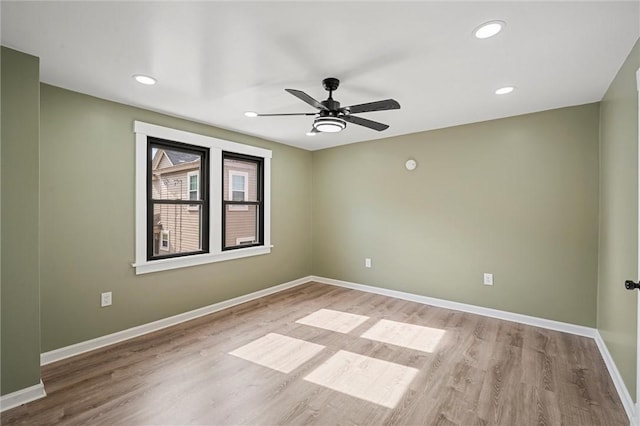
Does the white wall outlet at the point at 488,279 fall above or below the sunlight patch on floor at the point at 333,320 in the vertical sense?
above

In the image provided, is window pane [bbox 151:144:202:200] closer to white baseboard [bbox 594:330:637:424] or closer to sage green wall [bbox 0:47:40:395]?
sage green wall [bbox 0:47:40:395]

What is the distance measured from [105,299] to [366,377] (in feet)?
8.44

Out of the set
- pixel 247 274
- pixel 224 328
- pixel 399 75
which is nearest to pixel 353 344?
pixel 224 328

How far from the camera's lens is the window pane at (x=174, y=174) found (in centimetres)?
343

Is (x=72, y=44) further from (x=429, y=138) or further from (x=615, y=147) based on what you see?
(x=615, y=147)

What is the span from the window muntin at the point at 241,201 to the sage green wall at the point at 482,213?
4.32 feet

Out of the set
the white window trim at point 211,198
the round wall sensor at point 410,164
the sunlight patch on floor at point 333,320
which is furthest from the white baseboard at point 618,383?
the white window trim at point 211,198

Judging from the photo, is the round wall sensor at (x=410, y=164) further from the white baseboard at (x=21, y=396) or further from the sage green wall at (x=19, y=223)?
the white baseboard at (x=21, y=396)

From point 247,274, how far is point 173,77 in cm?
274

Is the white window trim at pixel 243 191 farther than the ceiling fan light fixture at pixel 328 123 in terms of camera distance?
Yes

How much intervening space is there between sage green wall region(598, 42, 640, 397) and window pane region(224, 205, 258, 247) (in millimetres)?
4008

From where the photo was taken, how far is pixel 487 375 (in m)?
2.41

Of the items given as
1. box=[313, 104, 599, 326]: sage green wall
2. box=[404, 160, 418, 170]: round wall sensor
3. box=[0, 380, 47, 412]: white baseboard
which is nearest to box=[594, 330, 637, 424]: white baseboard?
box=[313, 104, 599, 326]: sage green wall

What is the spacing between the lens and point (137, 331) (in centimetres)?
315
